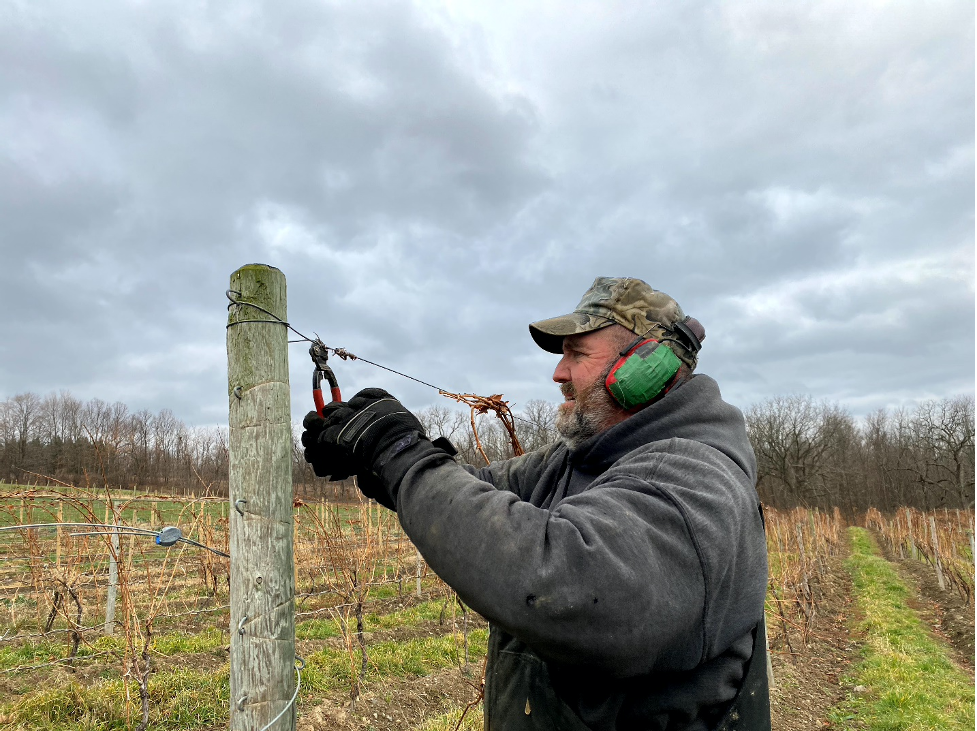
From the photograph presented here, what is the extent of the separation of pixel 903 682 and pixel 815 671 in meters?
1.13

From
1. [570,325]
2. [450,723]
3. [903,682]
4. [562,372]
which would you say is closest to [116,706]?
[450,723]

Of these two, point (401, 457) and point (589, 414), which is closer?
point (401, 457)

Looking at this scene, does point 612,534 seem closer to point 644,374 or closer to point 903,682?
point 644,374

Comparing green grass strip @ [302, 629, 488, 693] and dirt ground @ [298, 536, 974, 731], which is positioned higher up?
green grass strip @ [302, 629, 488, 693]

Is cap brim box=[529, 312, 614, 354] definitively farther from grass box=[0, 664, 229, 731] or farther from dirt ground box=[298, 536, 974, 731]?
dirt ground box=[298, 536, 974, 731]

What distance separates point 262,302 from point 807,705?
7903 mm

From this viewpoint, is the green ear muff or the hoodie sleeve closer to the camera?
the hoodie sleeve

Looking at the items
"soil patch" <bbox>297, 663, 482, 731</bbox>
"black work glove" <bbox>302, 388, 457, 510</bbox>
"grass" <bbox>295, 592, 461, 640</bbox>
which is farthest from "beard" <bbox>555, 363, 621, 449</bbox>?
"grass" <bbox>295, 592, 461, 640</bbox>

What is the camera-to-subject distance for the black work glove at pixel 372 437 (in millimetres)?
1654

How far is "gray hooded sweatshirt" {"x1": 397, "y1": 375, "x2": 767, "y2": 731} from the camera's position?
4.18 ft

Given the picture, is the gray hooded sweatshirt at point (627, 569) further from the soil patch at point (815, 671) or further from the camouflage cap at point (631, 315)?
the soil patch at point (815, 671)

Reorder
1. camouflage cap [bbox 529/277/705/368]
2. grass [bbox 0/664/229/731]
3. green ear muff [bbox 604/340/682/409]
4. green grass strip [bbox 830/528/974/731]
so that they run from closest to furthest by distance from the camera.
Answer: green ear muff [bbox 604/340/682/409] → camouflage cap [bbox 529/277/705/368] → grass [bbox 0/664/229/731] → green grass strip [bbox 830/528/974/731]

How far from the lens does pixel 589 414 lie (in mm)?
2127

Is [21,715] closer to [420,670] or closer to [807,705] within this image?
[420,670]
